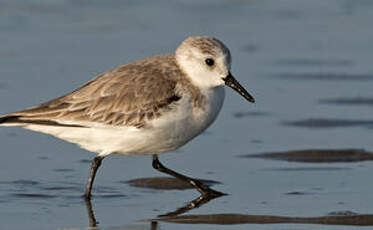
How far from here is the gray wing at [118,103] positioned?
9023mm

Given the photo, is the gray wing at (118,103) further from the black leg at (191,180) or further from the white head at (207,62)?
the black leg at (191,180)

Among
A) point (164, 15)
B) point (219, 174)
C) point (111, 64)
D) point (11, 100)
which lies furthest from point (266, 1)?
point (219, 174)

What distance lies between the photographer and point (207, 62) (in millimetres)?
9328

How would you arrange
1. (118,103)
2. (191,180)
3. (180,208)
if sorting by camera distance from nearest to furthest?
(180,208) → (118,103) → (191,180)

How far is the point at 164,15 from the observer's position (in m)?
16.2

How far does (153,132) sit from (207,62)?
0.83 metres

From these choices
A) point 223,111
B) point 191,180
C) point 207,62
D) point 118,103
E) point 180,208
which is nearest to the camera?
point 180,208

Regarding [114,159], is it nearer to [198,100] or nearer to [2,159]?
[2,159]

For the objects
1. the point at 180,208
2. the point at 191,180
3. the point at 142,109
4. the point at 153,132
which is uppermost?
the point at 142,109

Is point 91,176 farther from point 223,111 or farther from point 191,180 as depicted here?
point 223,111

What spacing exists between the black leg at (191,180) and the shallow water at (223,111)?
0.42ft

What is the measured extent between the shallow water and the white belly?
469 mm

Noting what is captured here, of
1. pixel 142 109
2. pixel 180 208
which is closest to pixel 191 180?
pixel 180 208

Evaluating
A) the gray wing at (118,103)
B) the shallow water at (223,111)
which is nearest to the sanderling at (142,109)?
the gray wing at (118,103)
